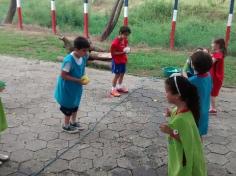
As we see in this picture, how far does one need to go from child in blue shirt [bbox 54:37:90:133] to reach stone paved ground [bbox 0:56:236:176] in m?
0.48

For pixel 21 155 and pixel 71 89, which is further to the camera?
pixel 71 89

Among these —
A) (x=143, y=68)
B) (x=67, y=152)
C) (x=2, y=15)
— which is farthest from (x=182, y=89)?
(x=2, y=15)

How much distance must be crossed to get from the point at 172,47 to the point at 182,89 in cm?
799

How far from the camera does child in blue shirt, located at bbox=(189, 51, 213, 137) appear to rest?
12.3 feet

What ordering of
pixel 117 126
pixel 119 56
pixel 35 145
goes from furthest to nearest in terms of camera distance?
pixel 119 56 → pixel 117 126 → pixel 35 145

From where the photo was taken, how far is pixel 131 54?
9547 millimetres

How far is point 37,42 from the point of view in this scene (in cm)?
1050

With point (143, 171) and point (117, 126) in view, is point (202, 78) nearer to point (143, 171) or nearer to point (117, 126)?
point (143, 171)

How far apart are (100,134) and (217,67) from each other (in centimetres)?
195

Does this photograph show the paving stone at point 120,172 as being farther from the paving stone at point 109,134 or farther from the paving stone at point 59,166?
the paving stone at point 109,134

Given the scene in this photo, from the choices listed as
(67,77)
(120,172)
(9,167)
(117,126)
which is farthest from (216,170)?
(9,167)

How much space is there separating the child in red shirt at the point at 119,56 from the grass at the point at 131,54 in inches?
55.8

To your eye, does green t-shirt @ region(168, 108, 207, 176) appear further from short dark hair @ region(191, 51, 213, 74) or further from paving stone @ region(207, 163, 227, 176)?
paving stone @ region(207, 163, 227, 176)

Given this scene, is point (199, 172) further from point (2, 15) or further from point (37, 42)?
point (2, 15)
